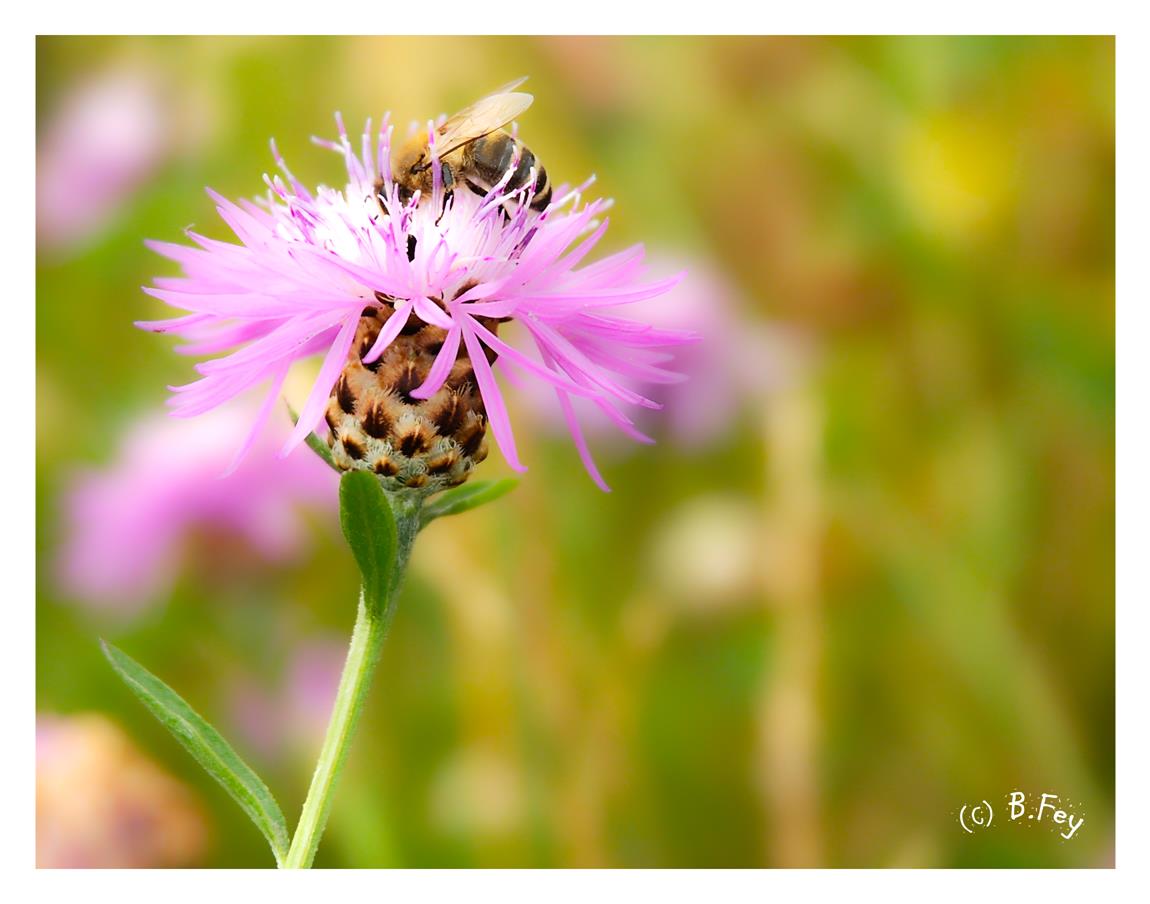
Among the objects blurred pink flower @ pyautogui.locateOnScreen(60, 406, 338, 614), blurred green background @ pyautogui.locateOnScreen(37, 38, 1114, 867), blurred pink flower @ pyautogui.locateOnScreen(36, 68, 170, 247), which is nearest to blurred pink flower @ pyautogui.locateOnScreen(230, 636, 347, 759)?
blurred green background @ pyautogui.locateOnScreen(37, 38, 1114, 867)

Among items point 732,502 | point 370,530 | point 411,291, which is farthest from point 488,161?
point 732,502

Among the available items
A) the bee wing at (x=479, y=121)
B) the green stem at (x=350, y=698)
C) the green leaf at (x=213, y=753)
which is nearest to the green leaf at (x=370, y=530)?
the green stem at (x=350, y=698)

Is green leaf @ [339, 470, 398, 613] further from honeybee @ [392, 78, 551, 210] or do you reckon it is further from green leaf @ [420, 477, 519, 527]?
honeybee @ [392, 78, 551, 210]

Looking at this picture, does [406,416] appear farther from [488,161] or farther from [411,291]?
[488,161]

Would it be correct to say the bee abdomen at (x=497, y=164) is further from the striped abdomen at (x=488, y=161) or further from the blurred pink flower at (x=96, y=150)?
the blurred pink flower at (x=96, y=150)
